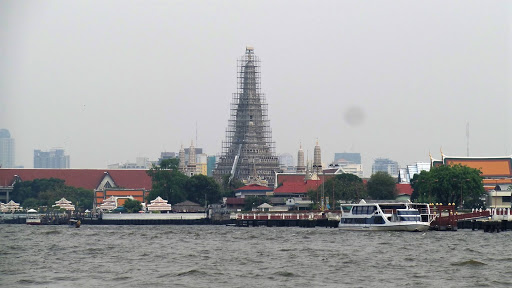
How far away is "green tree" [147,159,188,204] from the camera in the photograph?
480ft

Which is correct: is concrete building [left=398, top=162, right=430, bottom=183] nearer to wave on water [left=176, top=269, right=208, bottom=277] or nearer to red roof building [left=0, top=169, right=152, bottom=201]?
red roof building [left=0, top=169, right=152, bottom=201]

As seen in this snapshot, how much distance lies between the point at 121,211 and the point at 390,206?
6209 centimetres

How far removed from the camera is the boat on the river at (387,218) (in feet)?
272

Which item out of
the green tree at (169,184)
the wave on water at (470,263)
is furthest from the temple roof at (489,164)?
the wave on water at (470,263)

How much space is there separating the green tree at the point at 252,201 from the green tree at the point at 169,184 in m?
9.25

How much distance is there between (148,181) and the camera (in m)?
179

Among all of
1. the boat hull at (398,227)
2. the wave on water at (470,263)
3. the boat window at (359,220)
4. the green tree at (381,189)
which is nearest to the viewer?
the wave on water at (470,263)

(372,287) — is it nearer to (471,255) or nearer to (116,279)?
(116,279)

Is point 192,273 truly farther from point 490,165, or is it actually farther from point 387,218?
point 490,165

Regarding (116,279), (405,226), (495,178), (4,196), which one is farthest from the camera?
(4,196)

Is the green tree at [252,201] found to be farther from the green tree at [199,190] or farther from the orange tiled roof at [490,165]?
the orange tiled roof at [490,165]

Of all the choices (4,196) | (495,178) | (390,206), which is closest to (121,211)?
(4,196)

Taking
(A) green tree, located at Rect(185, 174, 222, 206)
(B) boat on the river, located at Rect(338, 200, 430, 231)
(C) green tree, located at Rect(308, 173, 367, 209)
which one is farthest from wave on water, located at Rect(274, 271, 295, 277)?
(A) green tree, located at Rect(185, 174, 222, 206)

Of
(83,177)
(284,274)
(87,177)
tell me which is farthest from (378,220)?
(83,177)
